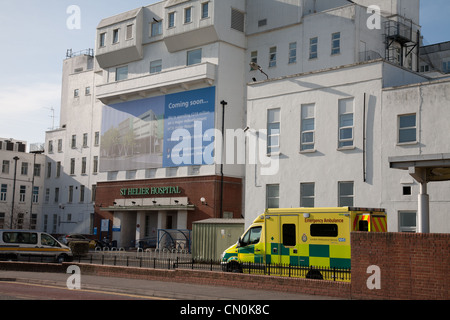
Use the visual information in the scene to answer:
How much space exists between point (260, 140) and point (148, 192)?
22073mm

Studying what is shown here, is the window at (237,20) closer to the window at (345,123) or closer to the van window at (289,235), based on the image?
the window at (345,123)

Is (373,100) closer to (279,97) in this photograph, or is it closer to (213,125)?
(279,97)

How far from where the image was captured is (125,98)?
57.6 meters

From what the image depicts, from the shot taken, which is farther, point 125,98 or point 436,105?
point 125,98

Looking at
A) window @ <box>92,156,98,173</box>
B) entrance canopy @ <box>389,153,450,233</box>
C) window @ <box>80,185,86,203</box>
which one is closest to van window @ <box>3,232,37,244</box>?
entrance canopy @ <box>389,153,450,233</box>

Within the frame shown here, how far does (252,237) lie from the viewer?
955 inches

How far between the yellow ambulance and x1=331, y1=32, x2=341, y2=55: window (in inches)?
1032

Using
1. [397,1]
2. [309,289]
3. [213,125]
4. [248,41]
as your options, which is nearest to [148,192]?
[213,125]

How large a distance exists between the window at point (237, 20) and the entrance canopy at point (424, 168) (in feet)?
113

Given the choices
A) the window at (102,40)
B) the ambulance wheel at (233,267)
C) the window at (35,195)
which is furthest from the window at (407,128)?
the window at (35,195)

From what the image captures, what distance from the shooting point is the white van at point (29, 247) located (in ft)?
102

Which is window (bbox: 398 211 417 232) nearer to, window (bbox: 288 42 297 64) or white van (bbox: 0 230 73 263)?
white van (bbox: 0 230 73 263)

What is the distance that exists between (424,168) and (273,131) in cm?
1580

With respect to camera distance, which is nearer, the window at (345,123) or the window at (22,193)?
the window at (345,123)
